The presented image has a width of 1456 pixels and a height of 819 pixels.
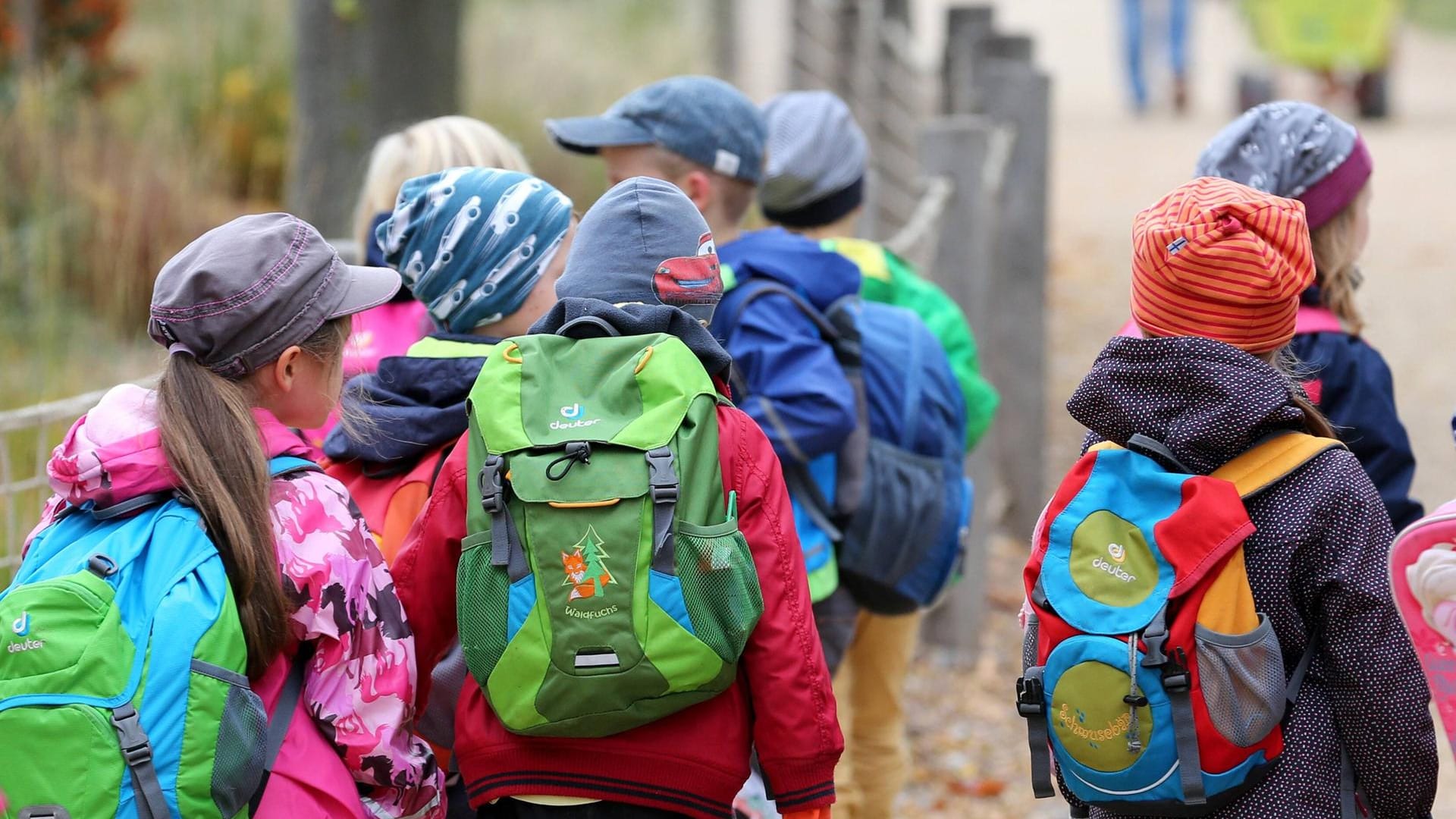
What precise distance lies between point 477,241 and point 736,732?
1.00m

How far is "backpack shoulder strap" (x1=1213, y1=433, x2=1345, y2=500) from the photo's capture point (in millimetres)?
2205

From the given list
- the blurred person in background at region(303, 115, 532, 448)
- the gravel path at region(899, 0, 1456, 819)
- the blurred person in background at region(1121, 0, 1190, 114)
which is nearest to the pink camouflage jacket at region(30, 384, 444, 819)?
the blurred person in background at region(303, 115, 532, 448)

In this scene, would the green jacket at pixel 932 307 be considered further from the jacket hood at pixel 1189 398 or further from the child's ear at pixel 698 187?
the jacket hood at pixel 1189 398

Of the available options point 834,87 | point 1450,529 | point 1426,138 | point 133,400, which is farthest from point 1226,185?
point 1426,138

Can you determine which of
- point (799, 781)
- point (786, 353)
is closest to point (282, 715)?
point (799, 781)

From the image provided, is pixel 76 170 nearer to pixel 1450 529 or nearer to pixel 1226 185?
pixel 1226 185

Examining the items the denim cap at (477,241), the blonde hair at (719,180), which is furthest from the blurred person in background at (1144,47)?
the denim cap at (477,241)

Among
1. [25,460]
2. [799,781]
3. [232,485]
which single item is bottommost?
[25,460]

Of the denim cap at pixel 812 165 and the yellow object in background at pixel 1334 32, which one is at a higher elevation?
the denim cap at pixel 812 165

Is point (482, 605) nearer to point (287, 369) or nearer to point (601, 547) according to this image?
point (601, 547)

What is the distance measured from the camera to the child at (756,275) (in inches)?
125

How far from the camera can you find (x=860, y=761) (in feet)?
13.3

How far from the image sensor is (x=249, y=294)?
2264 mm

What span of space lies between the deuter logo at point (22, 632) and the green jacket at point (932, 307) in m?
2.24
